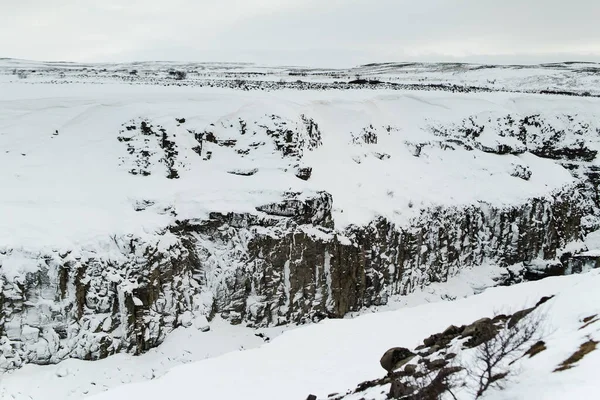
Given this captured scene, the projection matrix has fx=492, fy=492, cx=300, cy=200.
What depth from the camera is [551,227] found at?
3678 centimetres

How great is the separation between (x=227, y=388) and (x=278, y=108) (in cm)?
2034

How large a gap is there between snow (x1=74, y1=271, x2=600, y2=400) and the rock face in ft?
19.8

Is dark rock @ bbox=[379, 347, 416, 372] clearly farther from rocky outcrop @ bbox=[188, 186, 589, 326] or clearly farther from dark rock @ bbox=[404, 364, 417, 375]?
rocky outcrop @ bbox=[188, 186, 589, 326]

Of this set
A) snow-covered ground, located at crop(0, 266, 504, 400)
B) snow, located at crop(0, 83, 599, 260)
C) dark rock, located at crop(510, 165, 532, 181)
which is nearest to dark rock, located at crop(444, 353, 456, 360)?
snow-covered ground, located at crop(0, 266, 504, 400)

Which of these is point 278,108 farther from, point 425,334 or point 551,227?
point 551,227

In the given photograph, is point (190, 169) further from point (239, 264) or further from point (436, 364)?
point (436, 364)

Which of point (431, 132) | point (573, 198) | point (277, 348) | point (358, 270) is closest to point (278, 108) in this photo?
point (358, 270)

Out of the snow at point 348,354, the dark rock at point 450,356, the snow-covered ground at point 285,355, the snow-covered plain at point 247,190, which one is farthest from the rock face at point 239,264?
the dark rock at point 450,356

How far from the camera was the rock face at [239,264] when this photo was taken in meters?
20.9

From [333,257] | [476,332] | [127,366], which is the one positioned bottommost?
[127,366]

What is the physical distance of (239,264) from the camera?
990 inches

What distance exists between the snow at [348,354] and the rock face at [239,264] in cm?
602

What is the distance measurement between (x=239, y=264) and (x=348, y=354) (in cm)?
1005

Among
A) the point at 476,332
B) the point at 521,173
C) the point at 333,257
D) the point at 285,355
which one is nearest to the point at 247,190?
the point at 333,257
